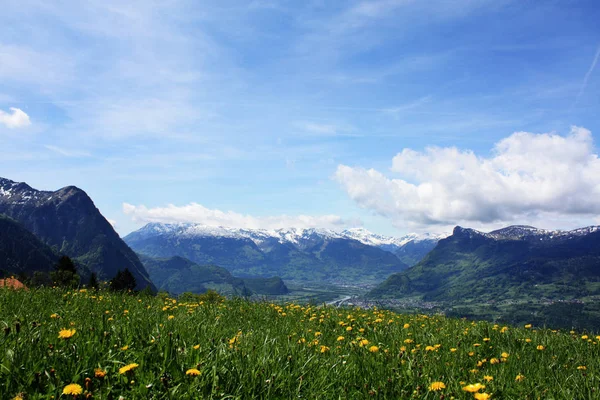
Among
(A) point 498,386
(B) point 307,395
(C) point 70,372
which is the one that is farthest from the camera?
(A) point 498,386

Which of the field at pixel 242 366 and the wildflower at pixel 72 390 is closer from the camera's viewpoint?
the wildflower at pixel 72 390

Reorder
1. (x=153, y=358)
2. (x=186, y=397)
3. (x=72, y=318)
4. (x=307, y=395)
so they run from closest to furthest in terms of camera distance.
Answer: (x=186, y=397) < (x=307, y=395) < (x=153, y=358) < (x=72, y=318)

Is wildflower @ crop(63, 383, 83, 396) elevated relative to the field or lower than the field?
elevated

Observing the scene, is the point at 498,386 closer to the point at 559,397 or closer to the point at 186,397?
the point at 559,397

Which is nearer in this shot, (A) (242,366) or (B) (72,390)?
(B) (72,390)

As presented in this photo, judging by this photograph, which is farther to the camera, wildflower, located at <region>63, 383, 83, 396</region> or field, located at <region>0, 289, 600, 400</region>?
field, located at <region>0, 289, 600, 400</region>

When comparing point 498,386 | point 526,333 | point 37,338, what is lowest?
point 526,333

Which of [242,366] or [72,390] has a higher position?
[72,390]

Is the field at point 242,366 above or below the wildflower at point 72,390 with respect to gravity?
below

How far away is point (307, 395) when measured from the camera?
14.7 ft

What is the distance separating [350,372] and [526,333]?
803 centimetres

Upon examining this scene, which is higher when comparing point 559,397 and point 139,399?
point 139,399

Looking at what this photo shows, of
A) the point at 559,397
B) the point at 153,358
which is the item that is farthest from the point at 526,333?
the point at 153,358

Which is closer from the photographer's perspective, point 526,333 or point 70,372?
point 70,372
